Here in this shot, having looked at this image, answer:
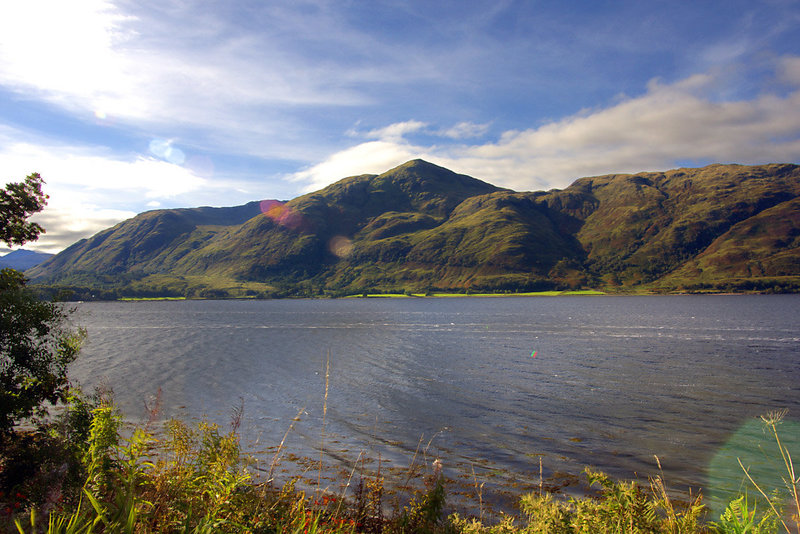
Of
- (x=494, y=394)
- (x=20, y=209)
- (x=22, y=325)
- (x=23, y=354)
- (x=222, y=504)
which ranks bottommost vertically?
(x=494, y=394)

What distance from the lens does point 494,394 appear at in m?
45.6

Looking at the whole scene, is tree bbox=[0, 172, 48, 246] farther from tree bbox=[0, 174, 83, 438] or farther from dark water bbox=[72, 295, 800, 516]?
dark water bbox=[72, 295, 800, 516]

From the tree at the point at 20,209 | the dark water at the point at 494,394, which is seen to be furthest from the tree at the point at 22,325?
the dark water at the point at 494,394

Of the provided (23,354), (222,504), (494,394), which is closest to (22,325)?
(23,354)

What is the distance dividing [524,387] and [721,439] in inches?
777

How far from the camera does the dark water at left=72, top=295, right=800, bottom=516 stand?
1150 inches

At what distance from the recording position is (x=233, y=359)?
7400cm

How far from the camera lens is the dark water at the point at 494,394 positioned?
29203mm

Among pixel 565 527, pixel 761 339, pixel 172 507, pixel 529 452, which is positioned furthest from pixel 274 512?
pixel 761 339

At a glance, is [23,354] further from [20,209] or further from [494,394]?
[494,394]

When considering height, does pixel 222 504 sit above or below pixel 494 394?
above

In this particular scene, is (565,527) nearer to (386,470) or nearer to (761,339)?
(386,470)

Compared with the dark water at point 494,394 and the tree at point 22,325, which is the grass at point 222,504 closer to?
the tree at point 22,325

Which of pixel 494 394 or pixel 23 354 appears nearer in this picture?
pixel 23 354
